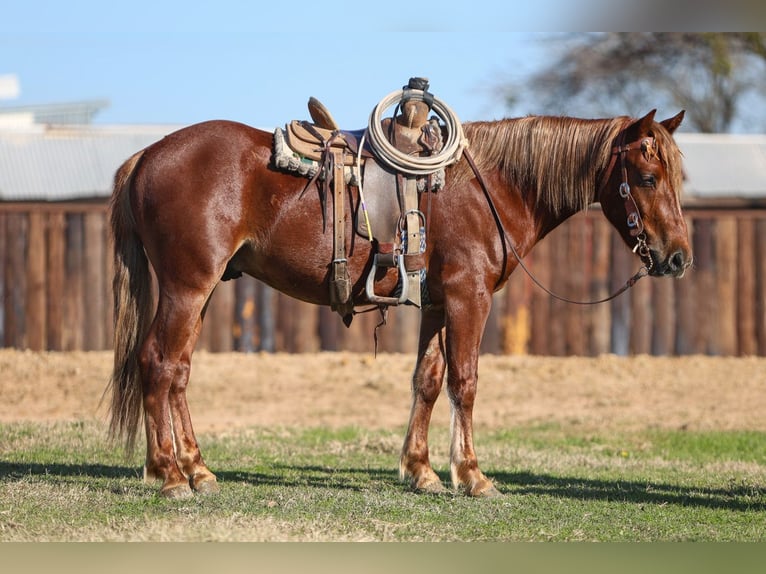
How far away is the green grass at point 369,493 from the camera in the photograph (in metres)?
5.18

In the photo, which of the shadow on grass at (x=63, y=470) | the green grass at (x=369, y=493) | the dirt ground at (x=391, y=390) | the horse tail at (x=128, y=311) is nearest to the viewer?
the green grass at (x=369, y=493)

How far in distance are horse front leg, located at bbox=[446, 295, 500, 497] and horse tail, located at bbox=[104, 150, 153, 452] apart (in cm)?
195

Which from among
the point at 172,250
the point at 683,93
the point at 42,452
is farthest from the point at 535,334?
the point at 683,93

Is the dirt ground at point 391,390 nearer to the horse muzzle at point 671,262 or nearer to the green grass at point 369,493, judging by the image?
the green grass at point 369,493

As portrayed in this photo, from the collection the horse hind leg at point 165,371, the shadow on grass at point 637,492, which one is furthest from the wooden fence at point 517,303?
the horse hind leg at point 165,371

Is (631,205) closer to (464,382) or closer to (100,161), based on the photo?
(464,382)

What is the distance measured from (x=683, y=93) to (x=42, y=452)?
2619 centimetres

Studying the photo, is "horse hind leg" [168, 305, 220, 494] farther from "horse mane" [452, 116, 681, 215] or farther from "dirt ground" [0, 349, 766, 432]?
"dirt ground" [0, 349, 766, 432]

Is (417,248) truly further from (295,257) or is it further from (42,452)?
(42,452)

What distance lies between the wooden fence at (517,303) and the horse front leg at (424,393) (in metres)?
7.72

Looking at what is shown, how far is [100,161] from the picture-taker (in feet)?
62.4

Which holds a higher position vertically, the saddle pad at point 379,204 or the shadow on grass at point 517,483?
the saddle pad at point 379,204

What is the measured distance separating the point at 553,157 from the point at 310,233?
163cm

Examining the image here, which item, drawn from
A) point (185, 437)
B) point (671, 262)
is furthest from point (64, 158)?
point (671, 262)
